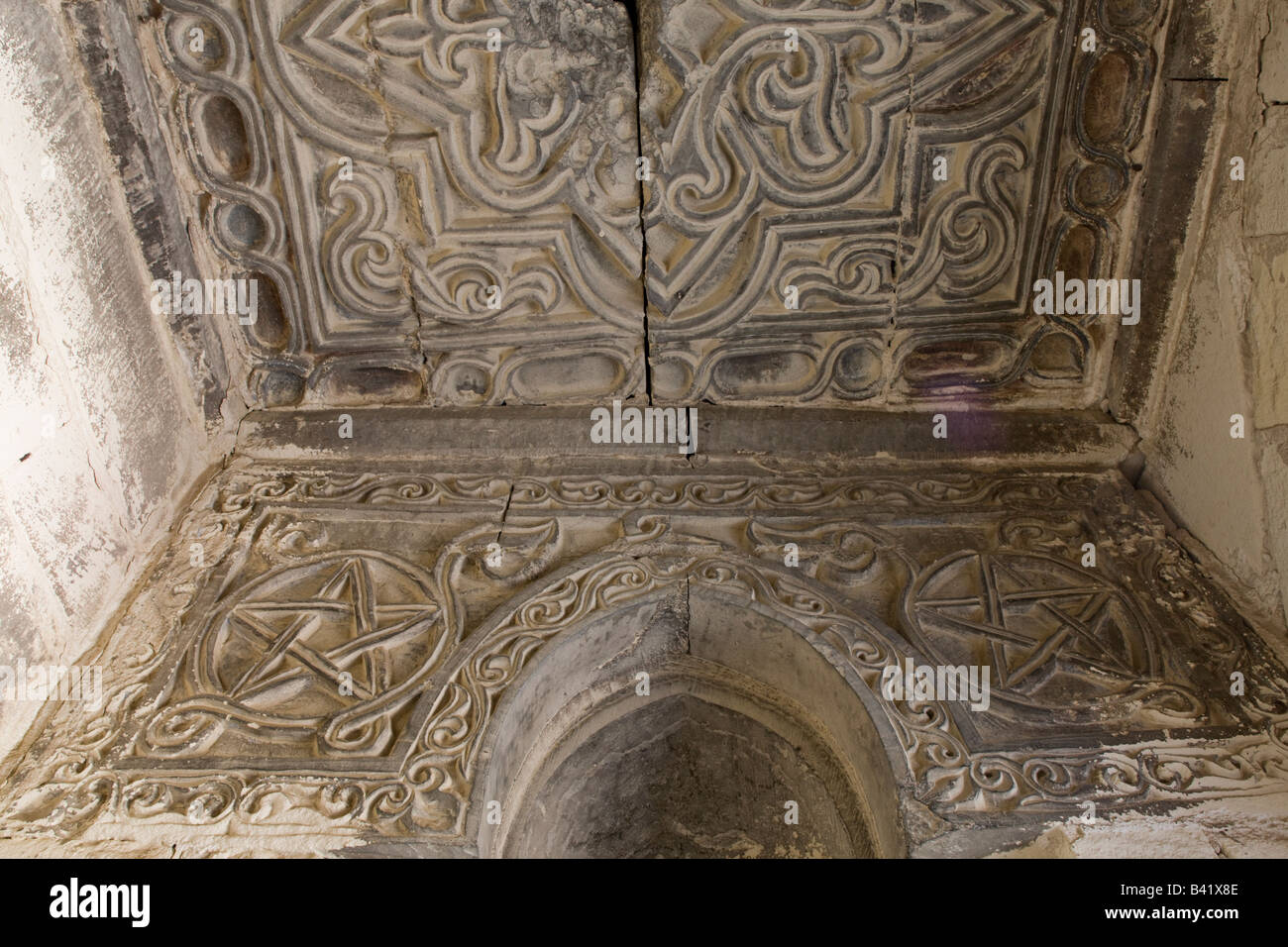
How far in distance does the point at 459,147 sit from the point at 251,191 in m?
0.61

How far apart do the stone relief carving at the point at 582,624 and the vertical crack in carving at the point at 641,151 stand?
0.36 meters

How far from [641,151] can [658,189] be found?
118mm

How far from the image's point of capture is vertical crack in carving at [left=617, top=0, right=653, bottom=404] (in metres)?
2.96

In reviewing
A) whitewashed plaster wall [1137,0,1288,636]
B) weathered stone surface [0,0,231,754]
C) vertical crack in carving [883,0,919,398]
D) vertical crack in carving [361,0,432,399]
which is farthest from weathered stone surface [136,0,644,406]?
whitewashed plaster wall [1137,0,1288,636]

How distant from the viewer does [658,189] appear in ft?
10.4

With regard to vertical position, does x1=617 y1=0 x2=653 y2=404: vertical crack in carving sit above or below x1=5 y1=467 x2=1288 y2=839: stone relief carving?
above

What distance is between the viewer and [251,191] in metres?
3.15

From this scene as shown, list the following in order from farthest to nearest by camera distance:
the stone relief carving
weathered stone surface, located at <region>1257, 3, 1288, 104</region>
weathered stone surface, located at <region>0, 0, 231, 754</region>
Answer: weathered stone surface, located at <region>1257, 3, 1288, 104</region>, weathered stone surface, located at <region>0, 0, 231, 754</region>, the stone relief carving

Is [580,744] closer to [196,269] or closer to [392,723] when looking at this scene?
[392,723]

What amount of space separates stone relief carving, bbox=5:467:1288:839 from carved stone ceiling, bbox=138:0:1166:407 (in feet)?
1.27

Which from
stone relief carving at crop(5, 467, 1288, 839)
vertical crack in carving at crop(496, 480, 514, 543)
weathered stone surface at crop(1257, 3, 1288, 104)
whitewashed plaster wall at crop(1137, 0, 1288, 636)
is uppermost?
weathered stone surface at crop(1257, 3, 1288, 104)

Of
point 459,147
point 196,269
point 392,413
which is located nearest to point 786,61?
point 459,147

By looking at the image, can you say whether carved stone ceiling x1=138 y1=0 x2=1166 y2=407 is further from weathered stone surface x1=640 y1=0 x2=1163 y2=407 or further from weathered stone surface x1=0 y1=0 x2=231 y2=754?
weathered stone surface x1=0 y1=0 x2=231 y2=754

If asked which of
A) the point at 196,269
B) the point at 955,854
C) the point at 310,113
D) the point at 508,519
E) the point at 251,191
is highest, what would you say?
the point at 310,113
